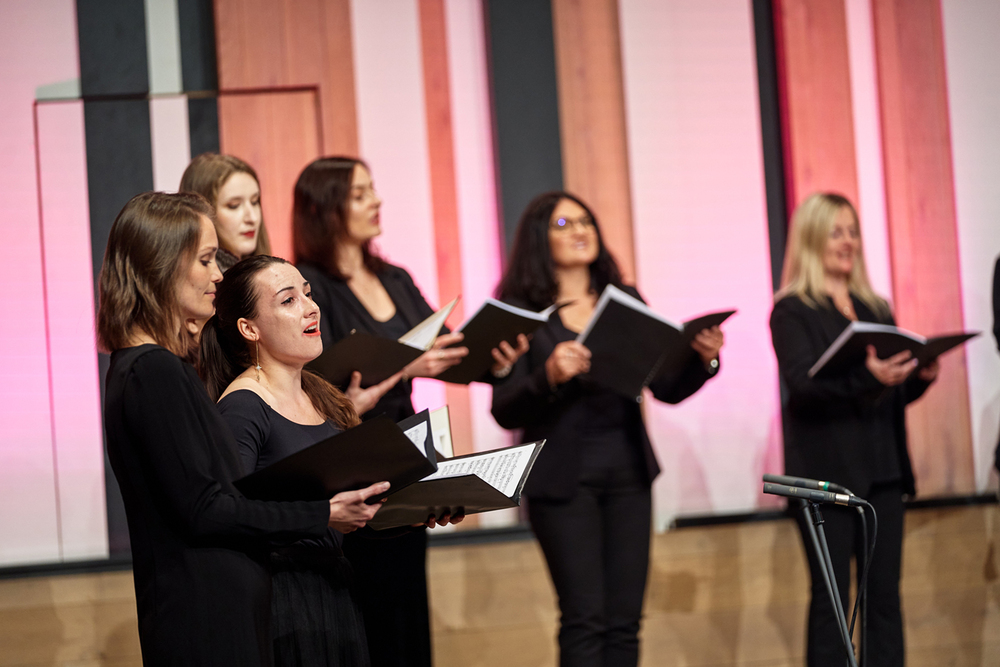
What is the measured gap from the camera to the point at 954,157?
3.94 m

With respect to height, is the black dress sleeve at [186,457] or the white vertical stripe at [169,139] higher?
the white vertical stripe at [169,139]

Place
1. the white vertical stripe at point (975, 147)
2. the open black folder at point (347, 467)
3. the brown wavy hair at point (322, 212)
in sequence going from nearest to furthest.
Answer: the open black folder at point (347, 467) → the brown wavy hair at point (322, 212) → the white vertical stripe at point (975, 147)

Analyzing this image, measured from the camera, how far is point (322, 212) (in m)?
2.74

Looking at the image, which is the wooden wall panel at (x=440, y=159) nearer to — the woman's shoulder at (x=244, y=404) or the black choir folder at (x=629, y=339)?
the black choir folder at (x=629, y=339)

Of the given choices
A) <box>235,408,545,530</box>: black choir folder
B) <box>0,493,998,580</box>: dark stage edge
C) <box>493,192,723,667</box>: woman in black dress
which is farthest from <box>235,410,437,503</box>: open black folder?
<box>0,493,998,580</box>: dark stage edge

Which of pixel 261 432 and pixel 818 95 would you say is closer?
pixel 261 432

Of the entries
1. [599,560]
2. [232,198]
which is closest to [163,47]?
[232,198]

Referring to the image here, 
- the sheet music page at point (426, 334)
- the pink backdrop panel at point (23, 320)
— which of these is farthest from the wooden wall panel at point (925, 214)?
the pink backdrop panel at point (23, 320)

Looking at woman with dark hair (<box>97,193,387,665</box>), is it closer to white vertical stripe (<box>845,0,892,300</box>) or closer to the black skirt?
the black skirt

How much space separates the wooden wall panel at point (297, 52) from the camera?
3.52 m

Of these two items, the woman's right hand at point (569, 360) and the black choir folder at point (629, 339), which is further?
the woman's right hand at point (569, 360)

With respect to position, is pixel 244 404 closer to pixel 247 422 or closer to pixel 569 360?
pixel 247 422

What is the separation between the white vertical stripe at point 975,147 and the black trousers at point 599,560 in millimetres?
1884

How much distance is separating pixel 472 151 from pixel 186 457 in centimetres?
241
